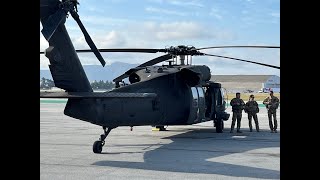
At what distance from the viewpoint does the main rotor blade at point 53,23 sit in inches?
304

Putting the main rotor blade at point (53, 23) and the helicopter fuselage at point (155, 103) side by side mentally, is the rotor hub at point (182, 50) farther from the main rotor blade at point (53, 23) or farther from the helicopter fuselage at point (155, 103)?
the main rotor blade at point (53, 23)

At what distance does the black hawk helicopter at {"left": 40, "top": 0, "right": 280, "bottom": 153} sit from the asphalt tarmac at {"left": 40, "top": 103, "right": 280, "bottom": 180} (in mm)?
758

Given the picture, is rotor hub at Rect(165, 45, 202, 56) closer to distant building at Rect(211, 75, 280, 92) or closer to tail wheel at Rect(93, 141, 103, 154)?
tail wheel at Rect(93, 141, 103, 154)

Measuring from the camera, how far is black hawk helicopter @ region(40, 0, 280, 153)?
860 centimetres

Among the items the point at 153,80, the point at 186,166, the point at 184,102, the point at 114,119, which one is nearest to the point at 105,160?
the point at 114,119

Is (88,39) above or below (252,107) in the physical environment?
above

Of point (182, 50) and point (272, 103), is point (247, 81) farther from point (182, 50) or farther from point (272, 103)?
point (182, 50)

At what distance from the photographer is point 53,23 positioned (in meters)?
7.96

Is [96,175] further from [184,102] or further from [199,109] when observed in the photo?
[199,109]

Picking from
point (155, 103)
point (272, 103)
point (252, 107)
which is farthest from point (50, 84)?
point (272, 103)

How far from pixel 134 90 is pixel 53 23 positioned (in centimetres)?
370

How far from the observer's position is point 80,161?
883cm

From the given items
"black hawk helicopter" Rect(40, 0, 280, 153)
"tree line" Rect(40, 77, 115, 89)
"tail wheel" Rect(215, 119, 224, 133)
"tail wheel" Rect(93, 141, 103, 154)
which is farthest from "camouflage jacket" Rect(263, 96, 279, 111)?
"tail wheel" Rect(93, 141, 103, 154)
